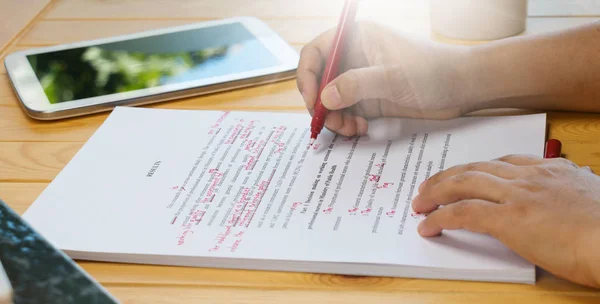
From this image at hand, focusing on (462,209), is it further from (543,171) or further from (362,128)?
(362,128)

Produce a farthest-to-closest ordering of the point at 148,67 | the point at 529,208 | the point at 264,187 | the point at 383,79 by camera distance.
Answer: the point at 148,67 < the point at 383,79 < the point at 264,187 < the point at 529,208

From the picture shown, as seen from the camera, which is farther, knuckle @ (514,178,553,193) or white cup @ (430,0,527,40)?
white cup @ (430,0,527,40)

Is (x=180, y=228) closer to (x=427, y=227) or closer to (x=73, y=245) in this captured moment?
(x=73, y=245)

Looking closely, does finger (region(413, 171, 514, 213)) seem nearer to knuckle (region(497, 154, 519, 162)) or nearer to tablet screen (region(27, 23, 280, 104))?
knuckle (region(497, 154, 519, 162))

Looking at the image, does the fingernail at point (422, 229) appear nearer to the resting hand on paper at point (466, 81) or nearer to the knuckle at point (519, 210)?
the knuckle at point (519, 210)

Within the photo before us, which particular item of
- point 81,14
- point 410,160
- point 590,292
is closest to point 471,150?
point 410,160

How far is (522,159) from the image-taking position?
2.14ft

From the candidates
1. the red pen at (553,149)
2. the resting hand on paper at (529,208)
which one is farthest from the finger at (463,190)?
the red pen at (553,149)

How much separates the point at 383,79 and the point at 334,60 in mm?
55

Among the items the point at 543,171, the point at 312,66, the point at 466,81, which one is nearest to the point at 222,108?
the point at 312,66

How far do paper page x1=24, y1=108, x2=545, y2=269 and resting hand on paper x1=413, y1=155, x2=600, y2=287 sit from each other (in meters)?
0.01

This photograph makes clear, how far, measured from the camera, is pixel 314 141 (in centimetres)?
77

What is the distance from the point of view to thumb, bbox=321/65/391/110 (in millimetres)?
777

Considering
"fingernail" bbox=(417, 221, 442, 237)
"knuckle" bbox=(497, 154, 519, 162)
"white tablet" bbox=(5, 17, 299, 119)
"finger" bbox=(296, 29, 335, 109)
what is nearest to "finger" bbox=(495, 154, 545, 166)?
"knuckle" bbox=(497, 154, 519, 162)
